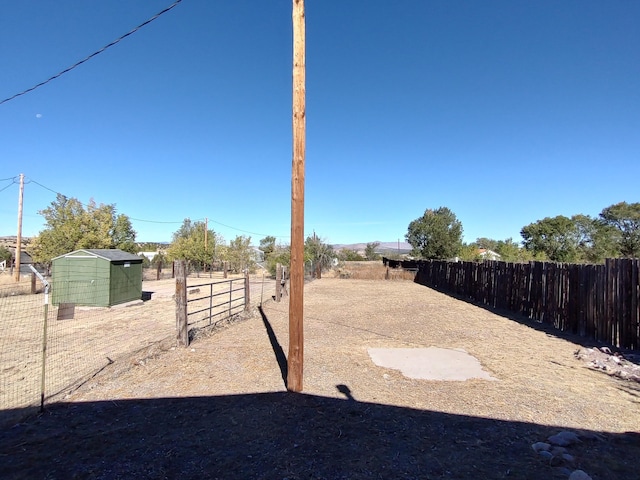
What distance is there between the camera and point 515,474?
2.70 metres

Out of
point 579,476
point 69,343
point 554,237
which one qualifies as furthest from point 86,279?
point 554,237

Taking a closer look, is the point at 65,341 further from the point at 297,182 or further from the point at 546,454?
the point at 546,454

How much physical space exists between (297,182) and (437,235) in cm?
4333

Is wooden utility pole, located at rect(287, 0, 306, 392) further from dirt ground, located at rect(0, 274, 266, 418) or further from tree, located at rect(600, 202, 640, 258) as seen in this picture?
tree, located at rect(600, 202, 640, 258)

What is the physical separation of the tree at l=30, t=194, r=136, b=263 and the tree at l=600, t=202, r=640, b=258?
162 ft

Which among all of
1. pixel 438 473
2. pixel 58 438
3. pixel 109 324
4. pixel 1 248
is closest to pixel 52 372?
pixel 58 438

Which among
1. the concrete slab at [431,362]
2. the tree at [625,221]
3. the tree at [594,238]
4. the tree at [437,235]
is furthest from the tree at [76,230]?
the tree at [625,221]

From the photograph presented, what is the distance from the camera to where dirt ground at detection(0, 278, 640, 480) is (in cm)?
283

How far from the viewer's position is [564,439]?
318 centimetres

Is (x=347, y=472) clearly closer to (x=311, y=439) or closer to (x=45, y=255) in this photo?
(x=311, y=439)

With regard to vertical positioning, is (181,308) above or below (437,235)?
below

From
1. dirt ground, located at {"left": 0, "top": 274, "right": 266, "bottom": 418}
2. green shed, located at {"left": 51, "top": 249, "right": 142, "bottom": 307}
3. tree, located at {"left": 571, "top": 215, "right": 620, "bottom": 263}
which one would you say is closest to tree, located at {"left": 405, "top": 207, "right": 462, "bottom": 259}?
tree, located at {"left": 571, "top": 215, "right": 620, "bottom": 263}

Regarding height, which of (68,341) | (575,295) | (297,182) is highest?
(297,182)

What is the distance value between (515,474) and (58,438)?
3941mm
